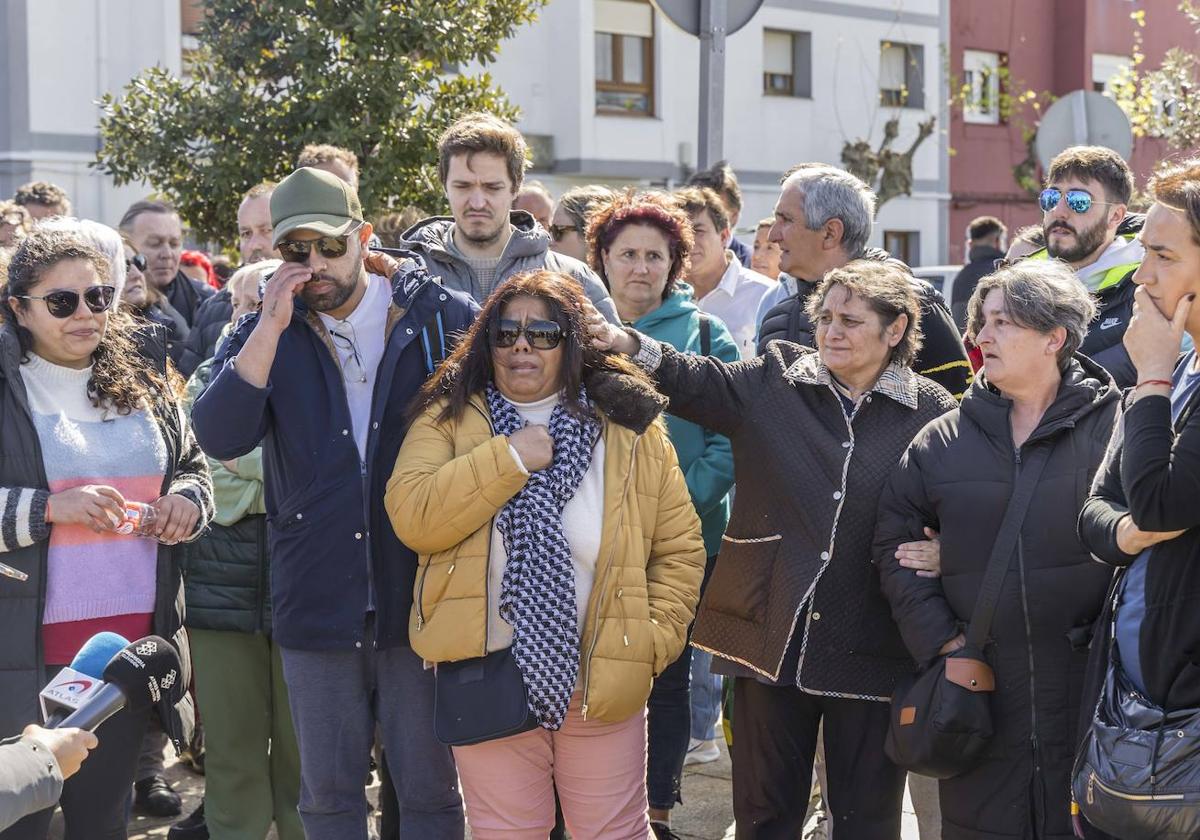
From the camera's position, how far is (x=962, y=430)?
4191 mm

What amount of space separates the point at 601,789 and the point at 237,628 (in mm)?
1625

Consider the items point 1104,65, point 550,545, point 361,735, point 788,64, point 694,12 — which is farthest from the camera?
point 1104,65

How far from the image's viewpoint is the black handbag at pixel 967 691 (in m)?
3.98

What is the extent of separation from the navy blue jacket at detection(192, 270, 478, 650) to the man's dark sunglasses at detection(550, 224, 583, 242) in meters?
2.37

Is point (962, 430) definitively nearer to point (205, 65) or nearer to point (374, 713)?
point (374, 713)

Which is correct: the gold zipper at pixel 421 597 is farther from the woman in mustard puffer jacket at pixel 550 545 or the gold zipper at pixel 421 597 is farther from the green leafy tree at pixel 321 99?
the green leafy tree at pixel 321 99

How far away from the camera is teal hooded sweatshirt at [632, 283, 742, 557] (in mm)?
5402

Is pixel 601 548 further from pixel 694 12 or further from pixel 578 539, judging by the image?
pixel 694 12

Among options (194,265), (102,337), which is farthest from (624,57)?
(102,337)

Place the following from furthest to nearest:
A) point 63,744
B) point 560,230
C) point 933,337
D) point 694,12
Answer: point 560,230 → point 694,12 → point 933,337 → point 63,744

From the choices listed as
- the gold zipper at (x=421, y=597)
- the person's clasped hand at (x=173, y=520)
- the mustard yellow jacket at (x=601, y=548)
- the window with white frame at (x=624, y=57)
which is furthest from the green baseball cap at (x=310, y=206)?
the window with white frame at (x=624, y=57)

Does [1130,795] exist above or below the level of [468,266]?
below

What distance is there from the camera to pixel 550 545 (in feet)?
13.5

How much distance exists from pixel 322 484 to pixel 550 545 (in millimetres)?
686
